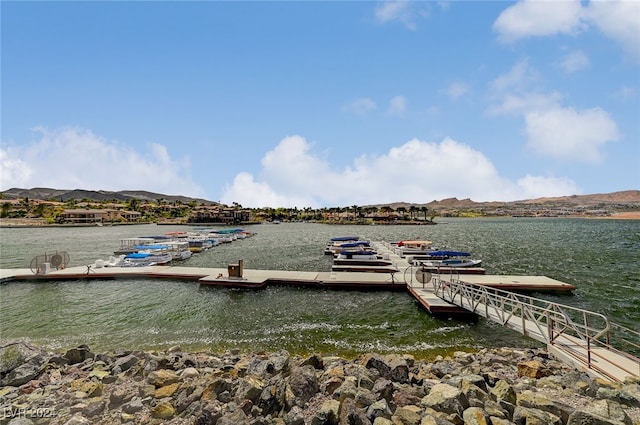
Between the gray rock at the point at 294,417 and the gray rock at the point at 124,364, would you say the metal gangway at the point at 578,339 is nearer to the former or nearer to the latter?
the gray rock at the point at 294,417

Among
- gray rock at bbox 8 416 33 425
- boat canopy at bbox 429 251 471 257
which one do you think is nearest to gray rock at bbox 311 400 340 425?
gray rock at bbox 8 416 33 425

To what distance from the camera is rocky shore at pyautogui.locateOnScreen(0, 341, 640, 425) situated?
634 centimetres

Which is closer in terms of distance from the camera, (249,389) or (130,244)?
(249,389)

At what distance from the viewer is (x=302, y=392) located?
7410 millimetres

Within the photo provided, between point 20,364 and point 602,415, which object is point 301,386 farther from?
point 20,364

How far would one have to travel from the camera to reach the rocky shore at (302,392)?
6336 millimetres

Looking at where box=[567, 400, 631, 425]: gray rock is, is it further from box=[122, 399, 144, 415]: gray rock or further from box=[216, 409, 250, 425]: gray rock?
box=[122, 399, 144, 415]: gray rock

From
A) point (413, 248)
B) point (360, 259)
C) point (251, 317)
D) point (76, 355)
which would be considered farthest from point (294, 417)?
point (413, 248)

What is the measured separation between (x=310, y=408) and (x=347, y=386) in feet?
3.39

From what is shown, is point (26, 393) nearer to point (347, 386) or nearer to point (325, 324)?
point (347, 386)

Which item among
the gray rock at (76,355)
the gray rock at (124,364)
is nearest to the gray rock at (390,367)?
the gray rock at (124,364)

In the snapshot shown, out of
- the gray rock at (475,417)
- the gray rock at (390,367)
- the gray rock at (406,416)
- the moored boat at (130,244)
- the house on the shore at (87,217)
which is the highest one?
the house on the shore at (87,217)

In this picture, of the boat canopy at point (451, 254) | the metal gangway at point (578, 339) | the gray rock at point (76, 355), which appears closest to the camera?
the metal gangway at point (578, 339)

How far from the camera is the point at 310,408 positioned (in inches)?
279
